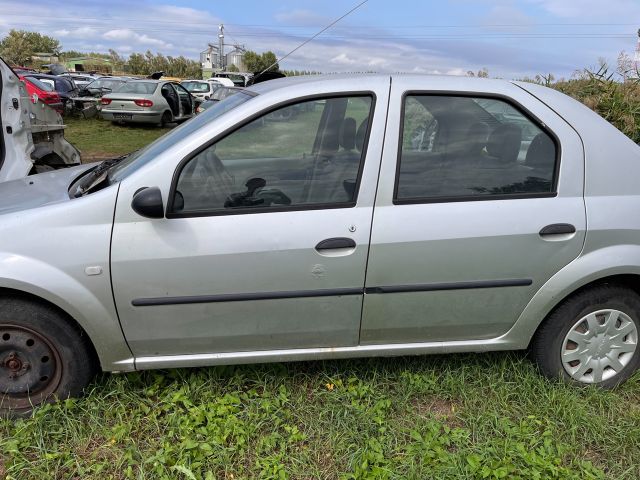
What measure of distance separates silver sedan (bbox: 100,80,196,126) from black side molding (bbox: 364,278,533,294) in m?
13.9

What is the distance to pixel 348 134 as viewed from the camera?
8.12 ft

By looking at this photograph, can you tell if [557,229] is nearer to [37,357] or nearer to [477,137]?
[477,137]

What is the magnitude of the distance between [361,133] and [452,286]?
864mm

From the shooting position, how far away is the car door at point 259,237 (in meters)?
2.30

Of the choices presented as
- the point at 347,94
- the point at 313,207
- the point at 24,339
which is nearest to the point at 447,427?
the point at 313,207

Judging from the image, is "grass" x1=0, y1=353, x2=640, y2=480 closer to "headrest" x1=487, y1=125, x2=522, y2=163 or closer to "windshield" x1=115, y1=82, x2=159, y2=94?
"headrest" x1=487, y1=125, x2=522, y2=163

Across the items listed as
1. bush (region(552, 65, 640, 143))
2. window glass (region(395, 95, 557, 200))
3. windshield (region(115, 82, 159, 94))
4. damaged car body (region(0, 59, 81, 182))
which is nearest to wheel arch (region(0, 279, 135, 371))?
window glass (region(395, 95, 557, 200))

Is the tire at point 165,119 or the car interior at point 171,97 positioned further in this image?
the car interior at point 171,97

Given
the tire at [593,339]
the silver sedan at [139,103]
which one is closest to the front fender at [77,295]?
the tire at [593,339]

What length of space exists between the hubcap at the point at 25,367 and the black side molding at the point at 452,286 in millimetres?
1558

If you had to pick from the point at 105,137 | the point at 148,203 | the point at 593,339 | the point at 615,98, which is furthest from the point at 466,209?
the point at 105,137

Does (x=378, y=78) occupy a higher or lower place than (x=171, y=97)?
higher

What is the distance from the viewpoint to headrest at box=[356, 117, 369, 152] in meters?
2.44

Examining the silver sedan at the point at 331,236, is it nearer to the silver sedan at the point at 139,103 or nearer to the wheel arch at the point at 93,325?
the wheel arch at the point at 93,325
